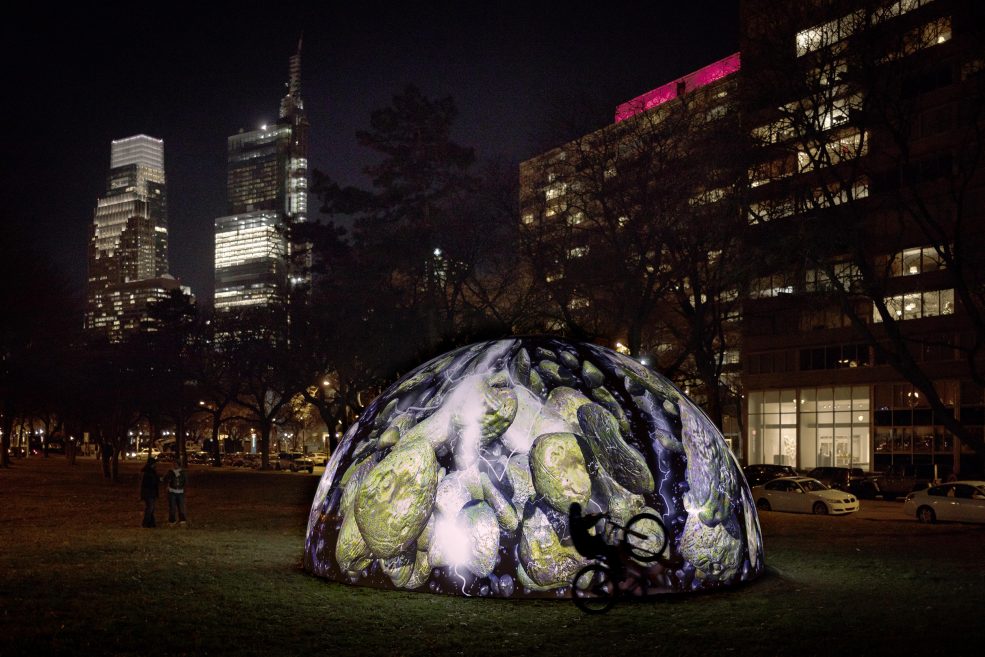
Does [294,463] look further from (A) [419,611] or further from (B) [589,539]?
(B) [589,539]

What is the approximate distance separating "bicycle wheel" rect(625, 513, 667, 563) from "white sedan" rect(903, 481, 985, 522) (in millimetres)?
21200

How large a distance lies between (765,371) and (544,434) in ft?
181

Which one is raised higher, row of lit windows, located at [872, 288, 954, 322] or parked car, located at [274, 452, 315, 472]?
row of lit windows, located at [872, 288, 954, 322]

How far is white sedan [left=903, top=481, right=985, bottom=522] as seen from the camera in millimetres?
28922

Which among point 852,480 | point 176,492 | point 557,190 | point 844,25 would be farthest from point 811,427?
point 176,492

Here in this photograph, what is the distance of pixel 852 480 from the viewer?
43812 mm

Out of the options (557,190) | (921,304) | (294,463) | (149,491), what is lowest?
(294,463)

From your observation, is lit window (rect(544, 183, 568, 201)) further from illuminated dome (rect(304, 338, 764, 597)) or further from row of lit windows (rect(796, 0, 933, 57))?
illuminated dome (rect(304, 338, 764, 597))

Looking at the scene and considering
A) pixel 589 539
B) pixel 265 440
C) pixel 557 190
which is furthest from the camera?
pixel 265 440

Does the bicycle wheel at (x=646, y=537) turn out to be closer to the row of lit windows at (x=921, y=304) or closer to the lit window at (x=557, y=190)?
the lit window at (x=557, y=190)

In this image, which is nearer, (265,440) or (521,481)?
(521,481)

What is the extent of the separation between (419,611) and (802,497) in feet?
81.4

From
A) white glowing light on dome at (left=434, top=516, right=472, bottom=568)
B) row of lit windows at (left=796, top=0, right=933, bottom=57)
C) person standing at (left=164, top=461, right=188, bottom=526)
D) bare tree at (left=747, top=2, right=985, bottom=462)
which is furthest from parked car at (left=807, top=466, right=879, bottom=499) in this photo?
white glowing light on dome at (left=434, top=516, right=472, bottom=568)

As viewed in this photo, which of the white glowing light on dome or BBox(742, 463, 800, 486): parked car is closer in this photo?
the white glowing light on dome
